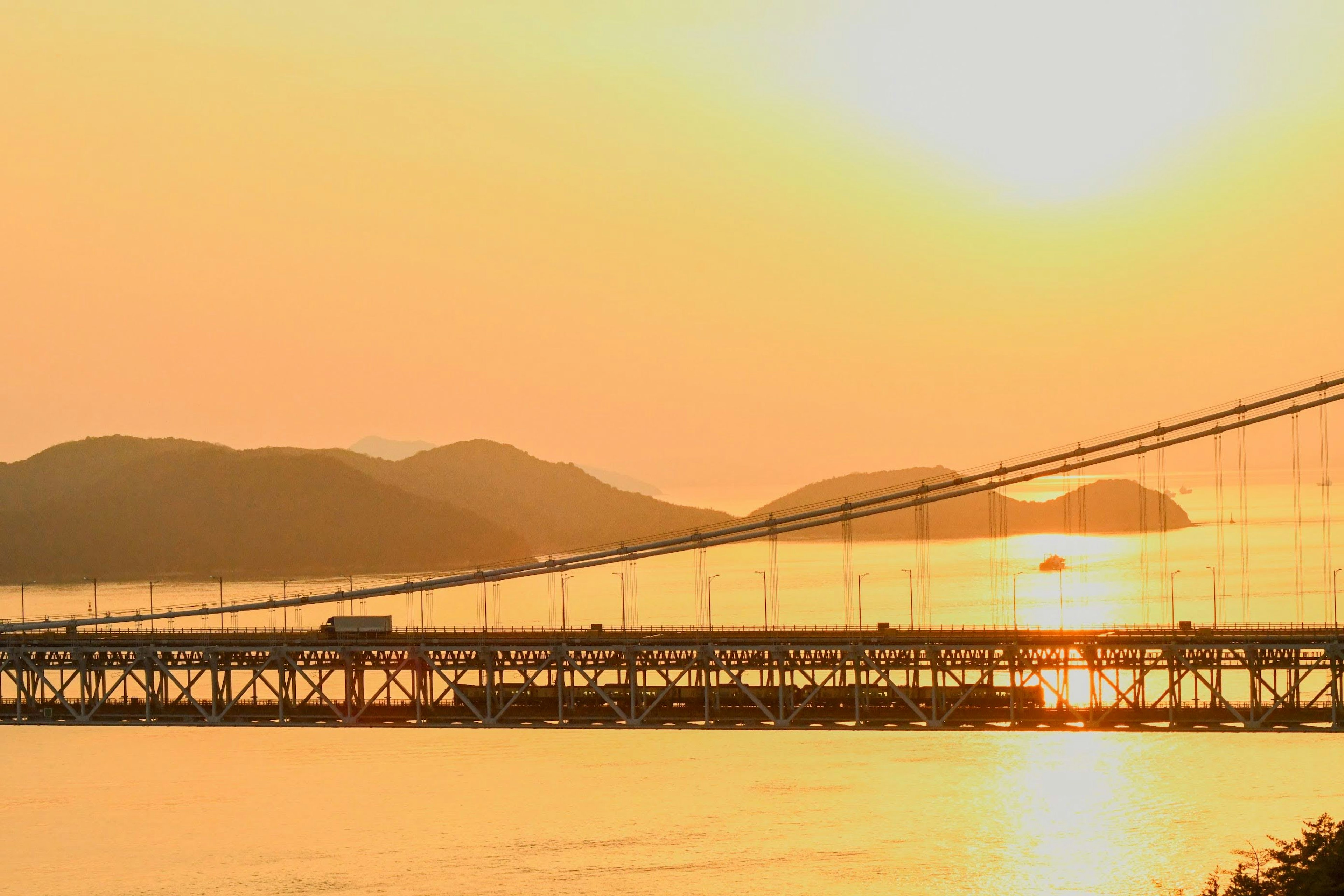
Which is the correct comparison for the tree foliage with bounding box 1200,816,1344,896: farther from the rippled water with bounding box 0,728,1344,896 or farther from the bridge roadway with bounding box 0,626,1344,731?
the rippled water with bounding box 0,728,1344,896

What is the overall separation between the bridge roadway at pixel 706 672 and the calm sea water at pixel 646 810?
16.5 ft

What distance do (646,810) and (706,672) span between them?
11253mm

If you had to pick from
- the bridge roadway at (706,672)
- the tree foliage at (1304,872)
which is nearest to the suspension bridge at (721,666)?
the bridge roadway at (706,672)

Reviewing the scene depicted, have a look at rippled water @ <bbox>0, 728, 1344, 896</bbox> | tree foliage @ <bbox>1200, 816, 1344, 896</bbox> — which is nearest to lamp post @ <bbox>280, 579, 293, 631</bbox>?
rippled water @ <bbox>0, 728, 1344, 896</bbox>

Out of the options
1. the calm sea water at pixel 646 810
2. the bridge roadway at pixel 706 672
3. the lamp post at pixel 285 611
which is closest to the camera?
the calm sea water at pixel 646 810

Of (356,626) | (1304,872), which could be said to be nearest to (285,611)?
(356,626)

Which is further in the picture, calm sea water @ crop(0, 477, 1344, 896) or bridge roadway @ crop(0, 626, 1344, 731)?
bridge roadway @ crop(0, 626, 1344, 731)

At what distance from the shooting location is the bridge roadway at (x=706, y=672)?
68375mm

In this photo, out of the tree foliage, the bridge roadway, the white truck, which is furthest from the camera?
the white truck

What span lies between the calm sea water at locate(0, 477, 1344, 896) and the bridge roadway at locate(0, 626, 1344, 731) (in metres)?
5.02

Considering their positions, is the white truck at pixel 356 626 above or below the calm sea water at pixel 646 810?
above

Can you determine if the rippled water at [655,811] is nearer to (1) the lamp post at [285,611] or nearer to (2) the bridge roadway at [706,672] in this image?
(2) the bridge roadway at [706,672]

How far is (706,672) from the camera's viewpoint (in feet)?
238

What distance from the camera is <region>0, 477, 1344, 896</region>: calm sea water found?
67.6 meters
